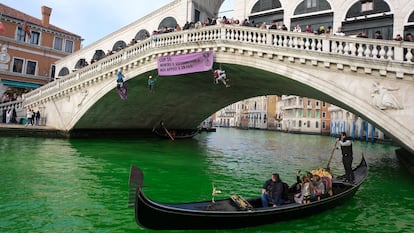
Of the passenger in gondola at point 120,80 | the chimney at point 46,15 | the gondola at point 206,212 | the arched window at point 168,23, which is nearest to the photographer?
the gondola at point 206,212

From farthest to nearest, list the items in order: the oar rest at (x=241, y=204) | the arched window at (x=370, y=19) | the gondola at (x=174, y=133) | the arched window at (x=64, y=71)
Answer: the arched window at (x=64, y=71) < the gondola at (x=174, y=133) < the arched window at (x=370, y=19) < the oar rest at (x=241, y=204)

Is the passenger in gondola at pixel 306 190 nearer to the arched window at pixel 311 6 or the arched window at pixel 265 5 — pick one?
the arched window at pixel 311 6

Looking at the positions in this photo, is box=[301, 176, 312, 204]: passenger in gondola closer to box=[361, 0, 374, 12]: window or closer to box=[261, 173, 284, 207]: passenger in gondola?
box=[261, 173, 284, 207]: passenger in gondola

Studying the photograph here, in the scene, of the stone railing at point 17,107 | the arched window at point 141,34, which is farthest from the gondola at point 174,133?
the stone railing at point 17,107

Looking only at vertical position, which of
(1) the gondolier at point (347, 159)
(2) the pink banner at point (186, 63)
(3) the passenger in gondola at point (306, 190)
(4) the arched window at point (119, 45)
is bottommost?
(3) the passenger in gondola at point (306, 190)

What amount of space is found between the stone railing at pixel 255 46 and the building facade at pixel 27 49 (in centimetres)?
752

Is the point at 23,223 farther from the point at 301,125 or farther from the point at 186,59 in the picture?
the point at 301,125

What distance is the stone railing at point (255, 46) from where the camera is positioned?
8.35m

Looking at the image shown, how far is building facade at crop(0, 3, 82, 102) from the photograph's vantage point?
835 inches

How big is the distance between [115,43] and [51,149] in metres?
9.14

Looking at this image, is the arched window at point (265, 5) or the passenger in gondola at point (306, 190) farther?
the arched window at point (265, 5)

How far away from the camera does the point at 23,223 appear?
468 centimetres

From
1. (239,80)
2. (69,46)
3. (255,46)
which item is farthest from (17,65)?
(255,46)

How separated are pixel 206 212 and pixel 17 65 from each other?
917 inches
